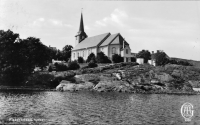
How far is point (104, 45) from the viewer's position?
7750 cm

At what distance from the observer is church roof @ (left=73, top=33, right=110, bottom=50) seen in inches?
3252

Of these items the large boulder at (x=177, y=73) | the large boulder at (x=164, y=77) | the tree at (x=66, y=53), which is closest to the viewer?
the large boulder at (x=164, y=77)

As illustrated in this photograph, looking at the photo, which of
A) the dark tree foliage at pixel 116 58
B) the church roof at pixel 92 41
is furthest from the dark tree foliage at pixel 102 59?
the church roof at pixel 92 41

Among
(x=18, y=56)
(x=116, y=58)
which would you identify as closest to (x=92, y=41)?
(x=116, y=58)

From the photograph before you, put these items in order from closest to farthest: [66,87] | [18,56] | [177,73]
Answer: [66,87] → [18,56] → [177,73]

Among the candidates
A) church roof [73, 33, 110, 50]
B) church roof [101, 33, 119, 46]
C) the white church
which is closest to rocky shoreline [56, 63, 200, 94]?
the white church

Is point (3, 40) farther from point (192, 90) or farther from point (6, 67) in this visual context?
point (192, 90)

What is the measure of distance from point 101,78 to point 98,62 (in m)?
19.4

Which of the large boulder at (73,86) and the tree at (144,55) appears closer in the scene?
the large boulder at (73,86)

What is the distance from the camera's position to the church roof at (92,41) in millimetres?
82600

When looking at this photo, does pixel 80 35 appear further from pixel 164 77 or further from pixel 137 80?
pixel 164 77

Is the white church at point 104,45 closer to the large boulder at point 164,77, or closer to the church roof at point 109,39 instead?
the church roof at point 109,39

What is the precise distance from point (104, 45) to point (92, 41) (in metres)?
11.4

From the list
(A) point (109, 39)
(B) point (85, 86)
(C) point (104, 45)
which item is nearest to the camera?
(B) point (85, 86)
